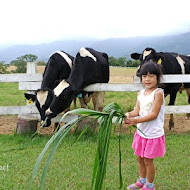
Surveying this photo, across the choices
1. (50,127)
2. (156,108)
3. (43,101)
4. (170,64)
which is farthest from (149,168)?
(170,64)

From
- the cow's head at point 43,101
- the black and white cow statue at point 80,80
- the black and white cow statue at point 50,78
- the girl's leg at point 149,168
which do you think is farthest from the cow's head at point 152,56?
the girl's leg at point 149,168

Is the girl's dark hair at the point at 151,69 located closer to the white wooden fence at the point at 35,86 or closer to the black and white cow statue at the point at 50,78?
the white wooden fence at the point at 35,86

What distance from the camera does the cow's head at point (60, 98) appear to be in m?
5.62

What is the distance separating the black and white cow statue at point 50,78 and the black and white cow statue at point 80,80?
0.65 feet

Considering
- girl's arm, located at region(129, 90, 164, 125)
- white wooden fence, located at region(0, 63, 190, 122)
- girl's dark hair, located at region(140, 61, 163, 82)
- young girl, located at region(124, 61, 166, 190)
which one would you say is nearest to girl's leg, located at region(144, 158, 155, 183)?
young girl, located at region(124, 61, 166, 190)

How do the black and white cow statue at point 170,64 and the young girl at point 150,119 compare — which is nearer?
the young girl at point 150,119

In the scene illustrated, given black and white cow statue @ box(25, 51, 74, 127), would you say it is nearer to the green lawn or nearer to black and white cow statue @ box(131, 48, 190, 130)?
the green lawn

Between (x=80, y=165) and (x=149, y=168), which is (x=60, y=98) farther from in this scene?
(x=149, y=168)

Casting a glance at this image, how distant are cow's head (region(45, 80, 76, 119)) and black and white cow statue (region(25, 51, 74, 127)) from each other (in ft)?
0.56

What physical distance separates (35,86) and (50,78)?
0.48 m

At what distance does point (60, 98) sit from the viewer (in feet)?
18.7

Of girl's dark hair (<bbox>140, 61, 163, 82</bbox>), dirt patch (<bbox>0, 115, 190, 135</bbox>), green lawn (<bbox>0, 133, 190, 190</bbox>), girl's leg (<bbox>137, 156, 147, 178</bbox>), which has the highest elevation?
girl's dark hair (<bbox>140, 61, 163, 82</bbox>)

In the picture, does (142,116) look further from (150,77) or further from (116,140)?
(116,140)

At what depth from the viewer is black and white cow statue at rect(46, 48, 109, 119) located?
570cm
